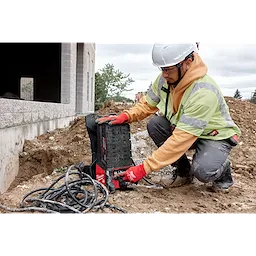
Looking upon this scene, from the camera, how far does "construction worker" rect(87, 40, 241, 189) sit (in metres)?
2.38

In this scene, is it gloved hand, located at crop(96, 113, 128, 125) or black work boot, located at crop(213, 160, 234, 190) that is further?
black work boot, located at crop(213, 160, 234, 190)

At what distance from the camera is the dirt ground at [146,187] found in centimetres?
243

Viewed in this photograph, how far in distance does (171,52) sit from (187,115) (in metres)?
0.50

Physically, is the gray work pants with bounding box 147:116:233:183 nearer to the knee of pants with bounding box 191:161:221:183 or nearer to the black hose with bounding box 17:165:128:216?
the knee of pants with bounding box 191:161:221:183

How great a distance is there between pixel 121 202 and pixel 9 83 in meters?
14.4

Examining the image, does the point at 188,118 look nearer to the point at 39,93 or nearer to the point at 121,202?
the point at 121,202

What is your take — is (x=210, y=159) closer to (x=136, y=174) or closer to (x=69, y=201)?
(x=136, y=174)

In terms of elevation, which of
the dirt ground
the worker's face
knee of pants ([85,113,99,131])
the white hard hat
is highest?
the white hard hat

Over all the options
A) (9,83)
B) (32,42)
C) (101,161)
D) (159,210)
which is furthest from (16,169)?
(9,83)

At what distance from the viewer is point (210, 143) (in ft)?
8.82

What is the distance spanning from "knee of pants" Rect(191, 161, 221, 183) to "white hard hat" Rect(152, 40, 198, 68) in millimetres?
902

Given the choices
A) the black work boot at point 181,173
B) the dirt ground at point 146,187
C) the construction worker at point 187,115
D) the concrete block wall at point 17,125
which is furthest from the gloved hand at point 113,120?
the concrete block wall at point 17,125

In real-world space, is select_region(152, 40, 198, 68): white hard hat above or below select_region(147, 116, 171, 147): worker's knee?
above

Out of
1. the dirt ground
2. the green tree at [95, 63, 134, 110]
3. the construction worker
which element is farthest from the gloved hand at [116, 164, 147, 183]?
the green tree at [95, 63, 134, 110]
